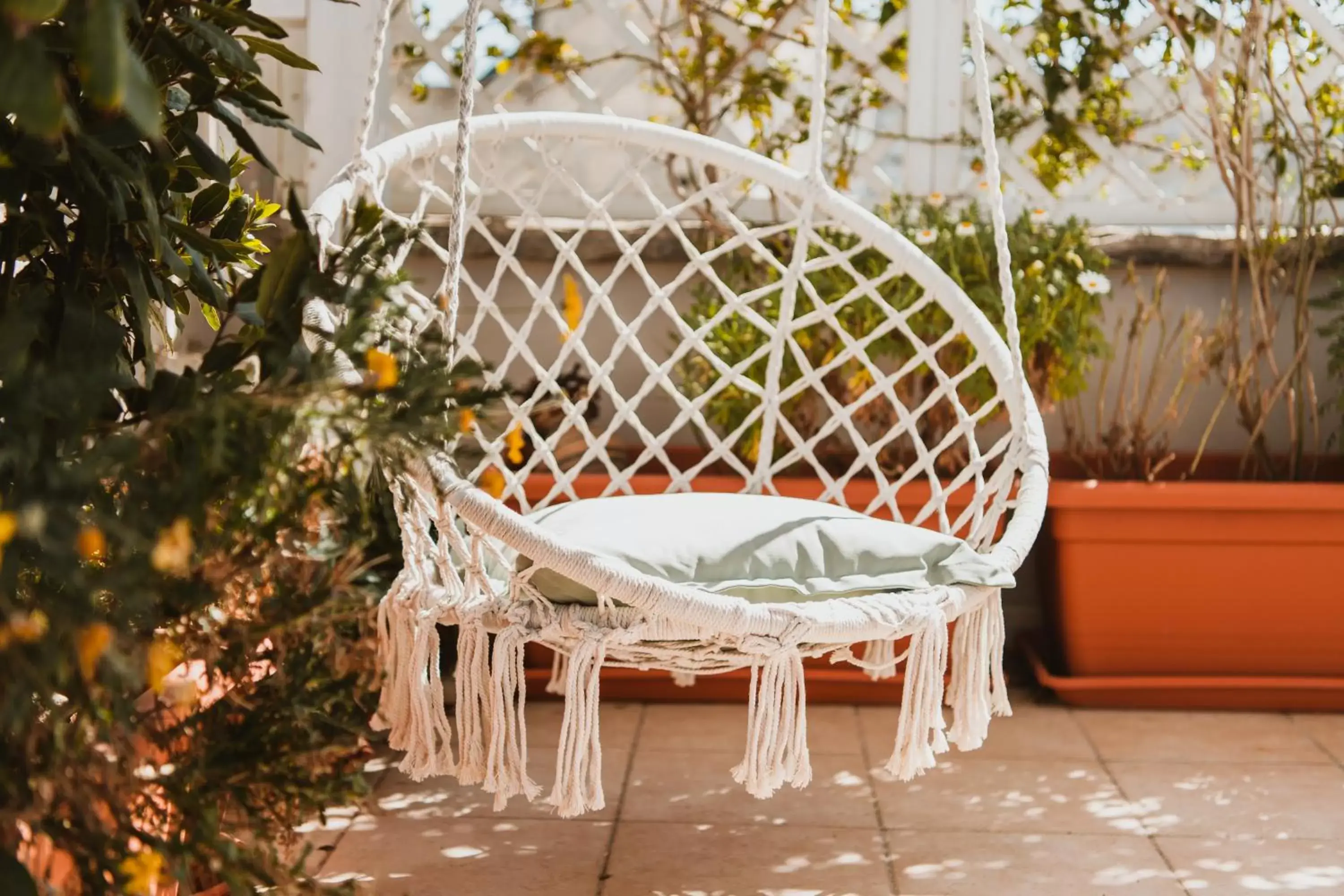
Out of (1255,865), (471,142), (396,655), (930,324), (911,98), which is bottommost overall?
(1255,865)

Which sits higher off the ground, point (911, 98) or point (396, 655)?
point (911, 98)

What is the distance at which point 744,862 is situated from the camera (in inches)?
65.4

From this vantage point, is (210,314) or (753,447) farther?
(753,447)

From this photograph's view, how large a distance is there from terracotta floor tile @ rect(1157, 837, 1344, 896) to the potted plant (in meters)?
0.53

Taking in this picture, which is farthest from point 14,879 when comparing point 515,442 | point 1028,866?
point 1028,866

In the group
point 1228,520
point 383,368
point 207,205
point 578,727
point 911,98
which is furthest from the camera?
point 911,98

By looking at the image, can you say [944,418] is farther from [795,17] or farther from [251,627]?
[251,627]

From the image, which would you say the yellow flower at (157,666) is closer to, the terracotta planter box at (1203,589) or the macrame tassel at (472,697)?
the macrame tassel at (472,697)

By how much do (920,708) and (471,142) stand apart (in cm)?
96

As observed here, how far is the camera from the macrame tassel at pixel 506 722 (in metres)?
1.32

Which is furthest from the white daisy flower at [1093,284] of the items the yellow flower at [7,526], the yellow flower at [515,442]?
the yellow flower at [7,526]

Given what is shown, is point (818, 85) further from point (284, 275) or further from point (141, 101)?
point (141, 101)

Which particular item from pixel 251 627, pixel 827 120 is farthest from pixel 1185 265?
pixel 251 627

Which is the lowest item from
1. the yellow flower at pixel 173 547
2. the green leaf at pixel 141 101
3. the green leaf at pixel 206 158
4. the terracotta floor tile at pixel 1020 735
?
the terracotta floor tile at pixel 1020 735
